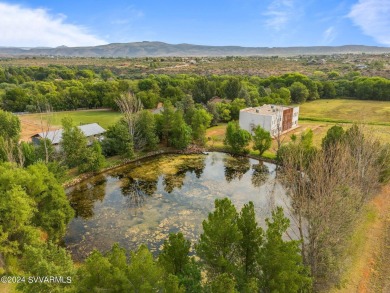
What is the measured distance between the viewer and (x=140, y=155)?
41.9m

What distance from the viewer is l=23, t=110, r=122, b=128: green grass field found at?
58588 mm

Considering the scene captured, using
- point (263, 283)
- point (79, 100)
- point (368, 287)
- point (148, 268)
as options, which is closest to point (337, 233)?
point (368, 287)

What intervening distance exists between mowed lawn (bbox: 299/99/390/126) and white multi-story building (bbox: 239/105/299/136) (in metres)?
13.0

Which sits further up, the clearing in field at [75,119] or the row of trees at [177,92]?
the row of trees at [177,92]

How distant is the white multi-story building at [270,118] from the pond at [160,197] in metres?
10.5

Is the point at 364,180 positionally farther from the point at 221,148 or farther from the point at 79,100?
the point at 79,100

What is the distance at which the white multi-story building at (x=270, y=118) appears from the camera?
49219mm

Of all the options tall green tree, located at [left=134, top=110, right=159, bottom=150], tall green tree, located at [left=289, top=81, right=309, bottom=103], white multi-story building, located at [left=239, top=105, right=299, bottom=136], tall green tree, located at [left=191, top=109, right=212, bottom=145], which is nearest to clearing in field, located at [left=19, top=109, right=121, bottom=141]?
tall green tree, located at [left=134, top=110, right=159, bottom=150]

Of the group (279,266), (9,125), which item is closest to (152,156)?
(9,125)

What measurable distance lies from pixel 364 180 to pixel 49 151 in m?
30.9

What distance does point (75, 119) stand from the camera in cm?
6112

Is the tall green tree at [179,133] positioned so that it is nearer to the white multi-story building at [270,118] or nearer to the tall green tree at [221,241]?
the white multi-story building at [270,118]

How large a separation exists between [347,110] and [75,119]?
6012cm

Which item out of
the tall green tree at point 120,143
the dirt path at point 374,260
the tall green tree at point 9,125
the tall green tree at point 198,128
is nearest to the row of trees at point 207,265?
the dirt path at point 374,260
